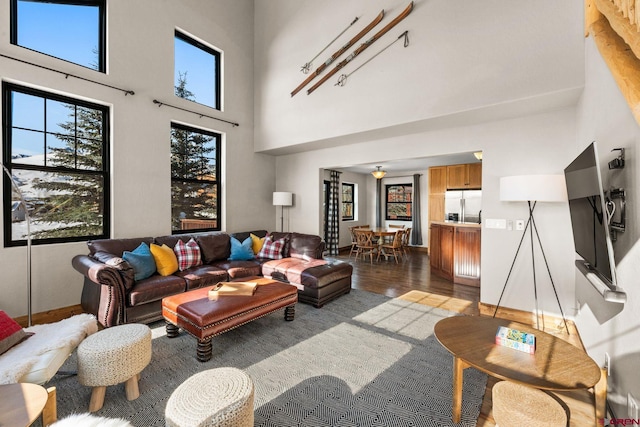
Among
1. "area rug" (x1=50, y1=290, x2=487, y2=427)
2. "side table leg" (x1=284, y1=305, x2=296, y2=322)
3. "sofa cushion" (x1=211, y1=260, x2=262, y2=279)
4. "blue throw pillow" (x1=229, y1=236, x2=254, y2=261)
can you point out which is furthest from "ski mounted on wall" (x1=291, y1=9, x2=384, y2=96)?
"area rug" (x1=50, y1=290, x2=487, y2=427)

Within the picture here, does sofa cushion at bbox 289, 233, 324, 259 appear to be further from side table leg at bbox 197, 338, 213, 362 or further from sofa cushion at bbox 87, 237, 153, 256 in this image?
side table leg at bbox 197, 338, 213, 362

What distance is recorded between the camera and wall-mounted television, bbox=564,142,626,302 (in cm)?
153

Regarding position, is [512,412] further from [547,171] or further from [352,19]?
[352,19]

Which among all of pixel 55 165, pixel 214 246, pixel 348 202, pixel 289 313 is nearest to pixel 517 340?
pixel 289 313

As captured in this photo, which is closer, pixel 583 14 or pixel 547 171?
pixel 583 14

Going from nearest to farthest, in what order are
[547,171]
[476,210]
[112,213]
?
[547,171] < [112,213] < [476,210]

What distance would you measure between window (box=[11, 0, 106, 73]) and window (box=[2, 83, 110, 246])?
565 millimetres

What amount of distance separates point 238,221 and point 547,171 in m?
4.92

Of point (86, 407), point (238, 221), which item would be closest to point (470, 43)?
point (238, 221)

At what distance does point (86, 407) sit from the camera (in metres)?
1.87

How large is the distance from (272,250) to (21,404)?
3537 millimetres

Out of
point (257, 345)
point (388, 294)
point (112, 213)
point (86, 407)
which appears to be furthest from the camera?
point (388, 294)

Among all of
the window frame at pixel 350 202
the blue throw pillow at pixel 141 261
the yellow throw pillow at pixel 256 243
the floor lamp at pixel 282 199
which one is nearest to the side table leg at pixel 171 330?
the blue throw pillow at pixel 141 261

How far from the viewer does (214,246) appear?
443cm
